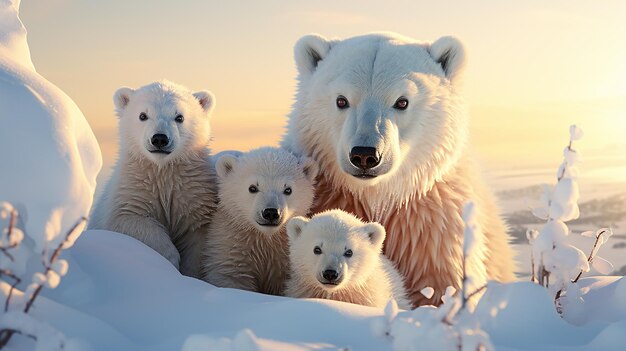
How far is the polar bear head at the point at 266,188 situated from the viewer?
475cm

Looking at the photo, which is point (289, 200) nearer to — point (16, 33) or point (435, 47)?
point (435, 47)

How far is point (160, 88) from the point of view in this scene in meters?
5.33

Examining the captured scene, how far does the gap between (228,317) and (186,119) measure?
2.35 metres

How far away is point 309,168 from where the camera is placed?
16.0 ft

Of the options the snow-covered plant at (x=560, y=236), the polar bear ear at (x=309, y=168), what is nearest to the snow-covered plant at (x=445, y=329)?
the snow-covered plant at (x=560, y=236)

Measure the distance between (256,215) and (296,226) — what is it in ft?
1.11

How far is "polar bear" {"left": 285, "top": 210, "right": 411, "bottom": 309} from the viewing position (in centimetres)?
429

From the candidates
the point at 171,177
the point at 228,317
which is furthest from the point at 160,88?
the point at 228,317

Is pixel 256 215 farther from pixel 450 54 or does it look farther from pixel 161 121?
pixel 450 54

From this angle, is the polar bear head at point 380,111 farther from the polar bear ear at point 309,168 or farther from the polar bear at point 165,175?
the polar bear at point 165,175

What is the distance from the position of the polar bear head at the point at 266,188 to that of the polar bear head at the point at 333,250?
270 mm

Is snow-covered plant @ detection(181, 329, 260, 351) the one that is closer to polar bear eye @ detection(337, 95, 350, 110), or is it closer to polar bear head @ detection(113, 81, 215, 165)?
polar bear eye @ detection(337, 95, 350, 110)

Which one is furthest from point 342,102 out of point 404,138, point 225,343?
point 225,343

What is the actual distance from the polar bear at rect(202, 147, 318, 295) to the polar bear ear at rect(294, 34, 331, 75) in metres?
0.66
